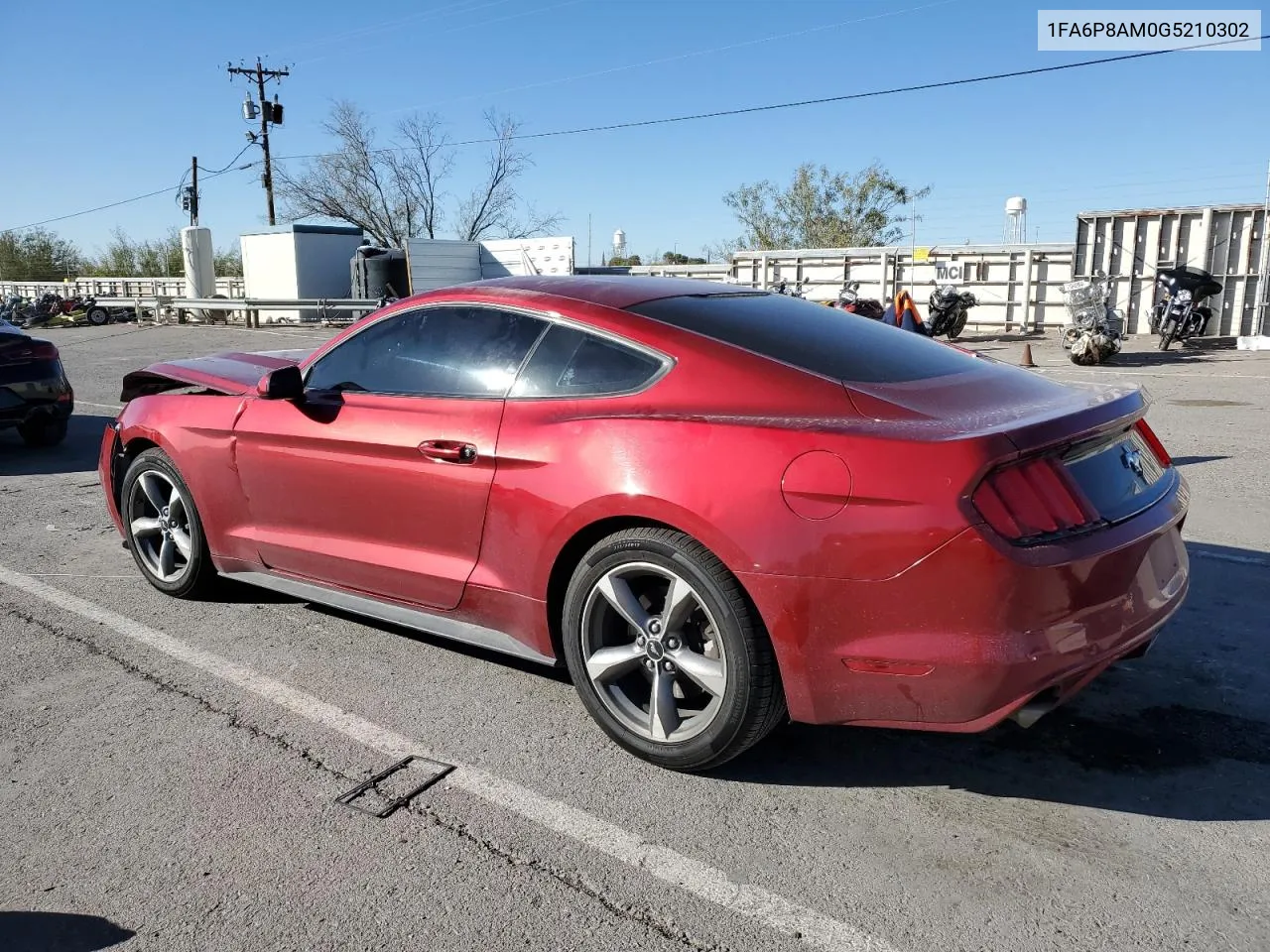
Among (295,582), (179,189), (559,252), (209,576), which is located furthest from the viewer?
(179,189)

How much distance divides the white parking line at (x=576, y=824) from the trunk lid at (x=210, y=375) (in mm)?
1173

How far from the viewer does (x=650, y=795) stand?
3.03 meters

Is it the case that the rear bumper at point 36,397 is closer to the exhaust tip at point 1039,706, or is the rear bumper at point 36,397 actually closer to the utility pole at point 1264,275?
the exhaust tip at point 1039,706

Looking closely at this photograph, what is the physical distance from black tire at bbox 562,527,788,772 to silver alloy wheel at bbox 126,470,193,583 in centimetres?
252

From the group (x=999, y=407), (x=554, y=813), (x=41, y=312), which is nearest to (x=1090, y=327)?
(x=999, y=407)

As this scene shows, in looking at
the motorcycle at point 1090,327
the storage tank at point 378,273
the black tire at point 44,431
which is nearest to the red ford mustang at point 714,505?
the black tire at point 44,431

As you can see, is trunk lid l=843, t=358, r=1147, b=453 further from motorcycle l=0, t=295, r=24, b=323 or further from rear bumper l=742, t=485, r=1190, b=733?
motorcycle l=0, t=295, r=24, b=323

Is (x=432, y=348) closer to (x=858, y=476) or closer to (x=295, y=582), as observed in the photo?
(x=295, y=582)

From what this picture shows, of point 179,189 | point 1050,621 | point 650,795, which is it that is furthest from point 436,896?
point 179,189

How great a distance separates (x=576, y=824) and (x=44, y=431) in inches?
350

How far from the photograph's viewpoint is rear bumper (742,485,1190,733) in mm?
2588

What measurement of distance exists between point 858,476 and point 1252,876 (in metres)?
1.38

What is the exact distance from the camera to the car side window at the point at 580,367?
3271 millimetres

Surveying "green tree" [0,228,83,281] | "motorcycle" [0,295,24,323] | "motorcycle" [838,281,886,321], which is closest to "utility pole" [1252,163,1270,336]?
"motorcycle" [838,281,886,321]
